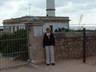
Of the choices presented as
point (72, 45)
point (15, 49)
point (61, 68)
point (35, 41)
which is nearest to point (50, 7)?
point (72, 45)

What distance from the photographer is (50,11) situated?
43938mm

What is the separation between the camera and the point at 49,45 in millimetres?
13297

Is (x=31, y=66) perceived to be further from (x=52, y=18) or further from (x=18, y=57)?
(x=52, y=18)

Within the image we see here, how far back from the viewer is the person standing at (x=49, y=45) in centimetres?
1325

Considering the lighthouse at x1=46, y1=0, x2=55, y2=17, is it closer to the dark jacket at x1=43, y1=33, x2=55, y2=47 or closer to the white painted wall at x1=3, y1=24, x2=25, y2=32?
the white painted wall at x1=3, y1=24, x2=25, y2=32

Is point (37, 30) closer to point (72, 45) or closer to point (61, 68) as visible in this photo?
point (61, 68)

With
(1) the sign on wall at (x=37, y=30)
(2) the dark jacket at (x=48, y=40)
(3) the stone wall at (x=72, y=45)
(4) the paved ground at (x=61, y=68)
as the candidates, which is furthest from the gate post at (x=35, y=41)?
(3) the stone wall at (x=72, y=45)

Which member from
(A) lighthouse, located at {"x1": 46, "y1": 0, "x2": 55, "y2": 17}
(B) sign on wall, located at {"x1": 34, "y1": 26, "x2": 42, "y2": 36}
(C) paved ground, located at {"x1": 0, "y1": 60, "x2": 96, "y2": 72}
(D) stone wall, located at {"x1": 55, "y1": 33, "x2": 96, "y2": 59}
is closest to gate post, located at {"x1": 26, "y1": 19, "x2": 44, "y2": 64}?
(B) sign on wall, located at {"x1": 34, "y1": 26, "x2": 42, "y2": 36}

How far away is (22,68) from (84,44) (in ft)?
12.1

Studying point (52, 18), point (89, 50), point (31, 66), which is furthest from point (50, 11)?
point (31, 66)

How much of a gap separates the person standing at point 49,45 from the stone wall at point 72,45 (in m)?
0.94

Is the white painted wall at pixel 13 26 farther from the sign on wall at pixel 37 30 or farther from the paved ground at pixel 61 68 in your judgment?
the paved ground at pixel 61 68

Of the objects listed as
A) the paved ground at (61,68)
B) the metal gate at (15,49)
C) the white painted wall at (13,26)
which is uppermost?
the white painted wall at (13,26)

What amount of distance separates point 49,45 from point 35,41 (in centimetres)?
70
